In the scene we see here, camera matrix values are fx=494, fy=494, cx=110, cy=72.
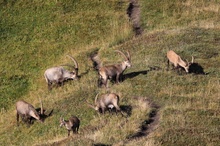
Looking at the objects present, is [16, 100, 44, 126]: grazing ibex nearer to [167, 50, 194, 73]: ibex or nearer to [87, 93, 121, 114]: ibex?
[87, 93, 121, 114]: ibex

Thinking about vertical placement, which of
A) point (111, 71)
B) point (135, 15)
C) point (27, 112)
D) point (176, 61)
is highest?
point (176, 61)

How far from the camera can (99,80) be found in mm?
36562

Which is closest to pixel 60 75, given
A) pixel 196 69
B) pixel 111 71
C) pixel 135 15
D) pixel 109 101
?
pixel 111 71

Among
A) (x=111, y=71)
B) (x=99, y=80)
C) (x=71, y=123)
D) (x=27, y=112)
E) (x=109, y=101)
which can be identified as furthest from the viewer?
(x=99, y=80)

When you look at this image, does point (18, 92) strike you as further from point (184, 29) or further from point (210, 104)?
point (210, 104)

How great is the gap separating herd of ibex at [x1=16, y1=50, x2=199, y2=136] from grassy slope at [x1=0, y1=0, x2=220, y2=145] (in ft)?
2.38

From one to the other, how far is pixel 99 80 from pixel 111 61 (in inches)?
215

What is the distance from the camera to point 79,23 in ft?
172

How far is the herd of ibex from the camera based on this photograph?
28.7 m

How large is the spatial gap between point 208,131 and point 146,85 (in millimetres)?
9819

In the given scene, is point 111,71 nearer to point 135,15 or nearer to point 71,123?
point 71,123

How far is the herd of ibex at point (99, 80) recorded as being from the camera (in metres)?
28.7

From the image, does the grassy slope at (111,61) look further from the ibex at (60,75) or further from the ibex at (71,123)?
the ibex at (60,75)

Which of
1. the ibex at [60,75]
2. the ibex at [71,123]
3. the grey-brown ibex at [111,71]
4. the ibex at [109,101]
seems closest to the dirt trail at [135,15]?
the ibex at [60,75]
